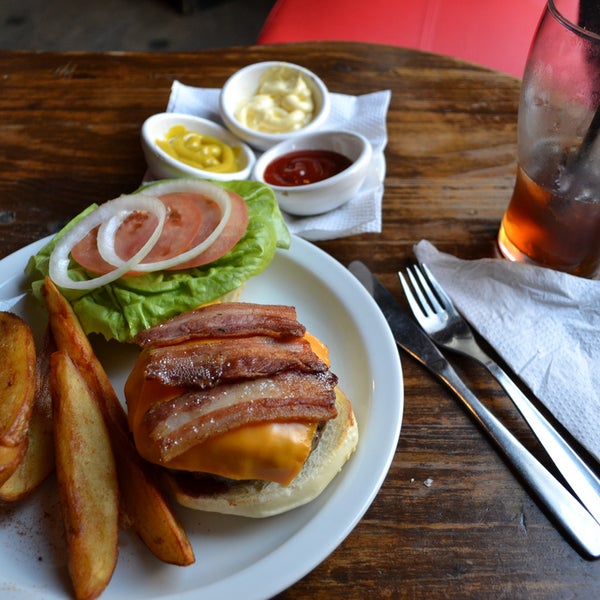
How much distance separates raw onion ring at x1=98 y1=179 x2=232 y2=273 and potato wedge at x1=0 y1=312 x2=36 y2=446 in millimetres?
359

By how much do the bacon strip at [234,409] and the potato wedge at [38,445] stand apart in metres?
0.26

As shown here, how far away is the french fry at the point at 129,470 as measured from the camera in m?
1.23

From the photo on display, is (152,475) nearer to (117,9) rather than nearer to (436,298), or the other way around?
(436,298)

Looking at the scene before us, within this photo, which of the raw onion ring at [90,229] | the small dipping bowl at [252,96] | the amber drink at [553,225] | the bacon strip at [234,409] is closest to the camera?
the bacon strip at [234,409]

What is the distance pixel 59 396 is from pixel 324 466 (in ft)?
1.90

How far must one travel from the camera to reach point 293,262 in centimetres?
200

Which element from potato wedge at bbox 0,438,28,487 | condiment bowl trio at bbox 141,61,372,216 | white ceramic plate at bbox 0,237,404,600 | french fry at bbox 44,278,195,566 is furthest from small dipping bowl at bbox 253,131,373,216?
potato wedge at bbox 0,438,28,487

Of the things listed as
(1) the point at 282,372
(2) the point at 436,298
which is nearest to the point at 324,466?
(1) the point at 282,372

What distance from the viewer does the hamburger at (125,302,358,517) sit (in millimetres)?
1288

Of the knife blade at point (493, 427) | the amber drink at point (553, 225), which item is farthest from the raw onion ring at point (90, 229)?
the amber drink at point (553, 225)

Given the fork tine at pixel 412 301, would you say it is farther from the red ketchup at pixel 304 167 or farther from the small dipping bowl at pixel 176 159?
the small dipping bowl at pixel 176 159

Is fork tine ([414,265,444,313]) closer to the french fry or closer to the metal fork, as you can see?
the metal fork

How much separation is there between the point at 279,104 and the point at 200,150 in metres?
0.47

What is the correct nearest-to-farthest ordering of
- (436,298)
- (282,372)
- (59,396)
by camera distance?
(59,396) → (282,372) → (436,298)
